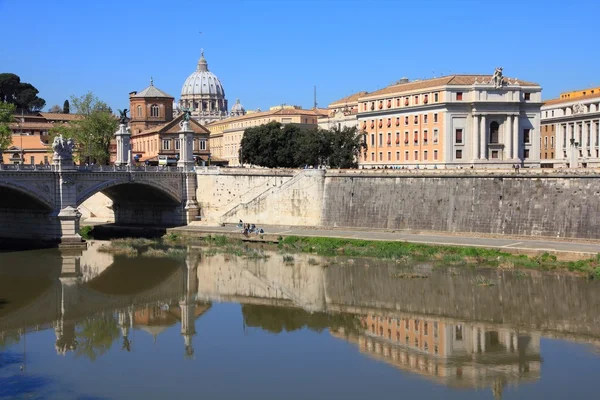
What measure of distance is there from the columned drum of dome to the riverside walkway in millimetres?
110219

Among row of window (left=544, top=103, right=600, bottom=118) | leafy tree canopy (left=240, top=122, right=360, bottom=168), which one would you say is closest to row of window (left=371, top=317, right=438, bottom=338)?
leafy tree canopy (left=240, top=122, right=360, bottom=168)

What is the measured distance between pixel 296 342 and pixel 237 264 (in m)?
16.6

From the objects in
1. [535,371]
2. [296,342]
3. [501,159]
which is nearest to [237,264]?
[296,342]

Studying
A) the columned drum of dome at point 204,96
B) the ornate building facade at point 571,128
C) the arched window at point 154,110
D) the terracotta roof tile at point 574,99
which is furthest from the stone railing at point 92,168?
the columned drum of dome at point 204,96

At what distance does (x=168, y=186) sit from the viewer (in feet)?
199

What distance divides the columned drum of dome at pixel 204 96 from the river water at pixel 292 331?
12383cm

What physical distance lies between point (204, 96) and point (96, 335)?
14030 centimetres

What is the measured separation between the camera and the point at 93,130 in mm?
78938

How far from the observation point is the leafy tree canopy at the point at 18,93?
12119cm

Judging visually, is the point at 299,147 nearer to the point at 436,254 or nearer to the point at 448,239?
the point at 448,239

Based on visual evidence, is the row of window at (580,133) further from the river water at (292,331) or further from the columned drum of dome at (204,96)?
the columned drum of dome at (204,96)

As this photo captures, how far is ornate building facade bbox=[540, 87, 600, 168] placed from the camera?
73.3 meters

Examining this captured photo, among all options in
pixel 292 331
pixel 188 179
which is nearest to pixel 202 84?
pixel 188 179

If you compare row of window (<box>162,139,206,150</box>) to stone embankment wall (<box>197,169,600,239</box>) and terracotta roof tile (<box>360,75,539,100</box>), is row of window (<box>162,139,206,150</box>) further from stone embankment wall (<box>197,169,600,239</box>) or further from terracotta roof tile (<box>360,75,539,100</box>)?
terracotta roof tile (<box>360,75,539,100</box>)
